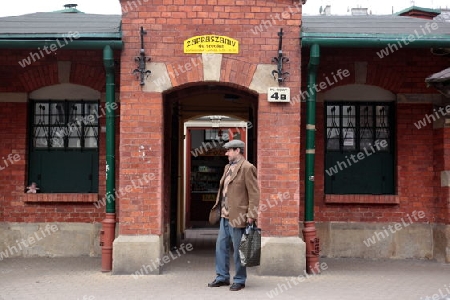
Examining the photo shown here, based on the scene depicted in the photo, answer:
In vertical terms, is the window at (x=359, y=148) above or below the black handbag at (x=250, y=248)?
above

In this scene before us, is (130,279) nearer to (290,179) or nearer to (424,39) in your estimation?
(290,179)

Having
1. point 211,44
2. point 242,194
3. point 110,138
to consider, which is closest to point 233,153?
point 242,194

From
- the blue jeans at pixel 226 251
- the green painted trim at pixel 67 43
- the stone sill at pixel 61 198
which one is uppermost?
the green painted trim at pixel 67 43

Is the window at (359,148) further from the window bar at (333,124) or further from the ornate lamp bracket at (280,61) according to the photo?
the ornate lamp bracket at (280,61)

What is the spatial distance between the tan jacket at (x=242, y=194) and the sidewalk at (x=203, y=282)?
0.96m

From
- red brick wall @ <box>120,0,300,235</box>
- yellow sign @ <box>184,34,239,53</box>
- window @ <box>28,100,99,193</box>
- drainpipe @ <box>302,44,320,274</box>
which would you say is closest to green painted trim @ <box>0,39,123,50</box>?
red brick wall @ <box>120,0,300,235</box>

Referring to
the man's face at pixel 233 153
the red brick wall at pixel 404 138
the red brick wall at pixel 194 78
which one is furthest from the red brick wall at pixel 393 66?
the man's face at pixel 233 153

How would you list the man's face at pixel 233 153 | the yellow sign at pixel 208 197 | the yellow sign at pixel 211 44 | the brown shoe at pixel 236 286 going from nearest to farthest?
the brown shoe at pixel 236 286
the man's face at pixel 233 153
the yellow sign at pixel 211 44
the yellow sign at pixel 208 197

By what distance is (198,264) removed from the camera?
995 cm

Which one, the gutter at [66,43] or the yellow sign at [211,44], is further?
the yellow sign at [211,44]

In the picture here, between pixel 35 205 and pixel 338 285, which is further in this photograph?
pixel 35 205

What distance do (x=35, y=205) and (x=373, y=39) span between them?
6.34 meters

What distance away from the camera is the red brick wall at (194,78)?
8984mm

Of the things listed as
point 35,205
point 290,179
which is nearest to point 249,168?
point 290,179
